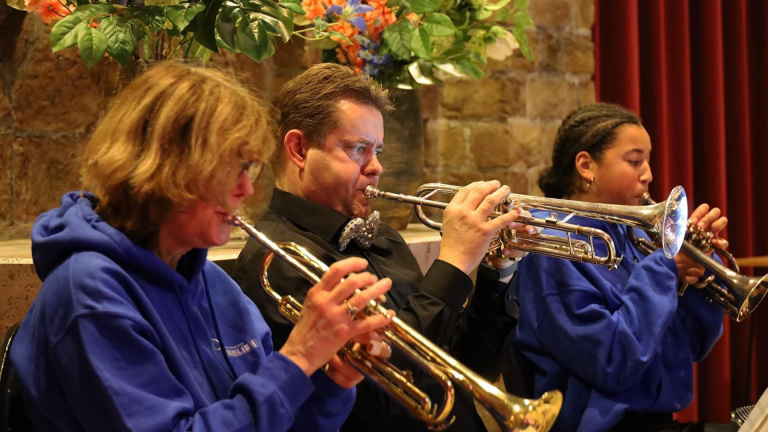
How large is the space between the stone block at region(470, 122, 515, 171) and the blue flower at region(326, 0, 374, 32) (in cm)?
108

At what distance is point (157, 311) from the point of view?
139cm

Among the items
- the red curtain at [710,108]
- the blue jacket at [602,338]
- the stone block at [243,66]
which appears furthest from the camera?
the red curtain at [710,108]

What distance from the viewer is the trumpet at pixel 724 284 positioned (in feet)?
8.15

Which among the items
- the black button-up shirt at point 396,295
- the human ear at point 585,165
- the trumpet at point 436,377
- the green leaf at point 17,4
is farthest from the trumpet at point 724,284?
the green leaf at point 17,4

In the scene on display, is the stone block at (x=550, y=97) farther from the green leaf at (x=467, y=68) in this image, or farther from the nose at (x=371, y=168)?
the nose at (x=371, y=168)

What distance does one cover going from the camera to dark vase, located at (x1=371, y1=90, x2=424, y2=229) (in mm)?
2848

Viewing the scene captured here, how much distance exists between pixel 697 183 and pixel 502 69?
111 cm

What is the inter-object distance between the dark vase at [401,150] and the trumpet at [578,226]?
451 mm

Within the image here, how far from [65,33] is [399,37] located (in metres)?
1.06

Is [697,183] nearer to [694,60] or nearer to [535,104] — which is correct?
[694,60]

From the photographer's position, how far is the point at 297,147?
2.11 metres

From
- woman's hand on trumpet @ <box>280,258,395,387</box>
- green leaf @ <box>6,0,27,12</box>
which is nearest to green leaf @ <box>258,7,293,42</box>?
green leaf @ <box>6,0,27,12</box>

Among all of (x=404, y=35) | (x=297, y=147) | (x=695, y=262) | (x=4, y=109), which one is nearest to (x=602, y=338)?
(x=695, y=262)

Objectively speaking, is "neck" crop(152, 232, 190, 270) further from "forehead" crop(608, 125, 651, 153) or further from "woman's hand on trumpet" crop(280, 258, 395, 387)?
"forehead" crop(608, 125, 651, 153)
